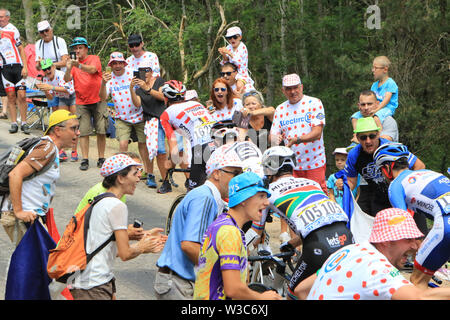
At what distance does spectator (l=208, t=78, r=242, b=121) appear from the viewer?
9.16 meters

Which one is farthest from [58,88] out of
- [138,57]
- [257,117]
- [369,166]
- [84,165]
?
[369,166]

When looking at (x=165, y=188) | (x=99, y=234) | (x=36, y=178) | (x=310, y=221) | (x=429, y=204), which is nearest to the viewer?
(x=99, y=234)

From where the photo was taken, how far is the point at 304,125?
351 inches

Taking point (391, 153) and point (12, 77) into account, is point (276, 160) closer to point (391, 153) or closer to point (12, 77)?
point (391, 153)

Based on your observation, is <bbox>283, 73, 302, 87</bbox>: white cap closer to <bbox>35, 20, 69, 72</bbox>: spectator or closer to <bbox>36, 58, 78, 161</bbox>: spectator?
<bbox>36, 58, 78, 161</bbox>: spectator

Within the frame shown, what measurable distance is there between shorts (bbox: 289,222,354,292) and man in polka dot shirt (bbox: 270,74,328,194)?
3.65 m

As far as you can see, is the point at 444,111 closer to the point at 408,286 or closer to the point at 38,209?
the point at 38,209

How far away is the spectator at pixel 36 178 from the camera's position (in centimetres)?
580

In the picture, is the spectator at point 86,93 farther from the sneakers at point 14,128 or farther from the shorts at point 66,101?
the sneakers at point 14,128

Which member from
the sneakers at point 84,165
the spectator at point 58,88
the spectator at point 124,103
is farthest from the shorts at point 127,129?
the spectator at point 58,88

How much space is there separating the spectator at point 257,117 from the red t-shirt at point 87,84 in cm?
372

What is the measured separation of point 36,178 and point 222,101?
381cm

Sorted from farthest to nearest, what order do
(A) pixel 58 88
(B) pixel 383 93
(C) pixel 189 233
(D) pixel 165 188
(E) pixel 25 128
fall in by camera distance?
(E) pixel 25 128
(A) pixel 58 88
(D) pixel 165 188
(B) pixel 383 93
(C) pixel 189 233
